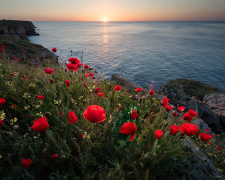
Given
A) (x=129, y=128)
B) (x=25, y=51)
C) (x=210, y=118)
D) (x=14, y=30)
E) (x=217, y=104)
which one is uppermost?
(x=14, y=30)

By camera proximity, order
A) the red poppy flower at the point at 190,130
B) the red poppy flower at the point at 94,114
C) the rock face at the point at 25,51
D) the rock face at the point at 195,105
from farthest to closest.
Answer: the rock face at the point at 25,51 → the rock face at the point at 195,105 → the red poppy flower at the point at 190,130 → the red poppy flower at the point at 94,114

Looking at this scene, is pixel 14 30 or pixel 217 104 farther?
pixel 14 30

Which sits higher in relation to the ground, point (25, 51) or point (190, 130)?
point (190, 130)

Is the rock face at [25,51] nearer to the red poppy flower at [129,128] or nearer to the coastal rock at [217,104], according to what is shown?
the red poppy flower at [129,128]

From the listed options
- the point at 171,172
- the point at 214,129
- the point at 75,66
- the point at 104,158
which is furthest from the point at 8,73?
the point at 214,129

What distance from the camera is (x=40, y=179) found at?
1539 mm

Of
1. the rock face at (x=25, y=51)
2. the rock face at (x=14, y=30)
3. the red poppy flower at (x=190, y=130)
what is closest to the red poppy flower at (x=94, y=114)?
the red poppy flower at (x=190, y=130)

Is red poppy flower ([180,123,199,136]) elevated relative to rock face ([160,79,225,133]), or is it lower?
elevated

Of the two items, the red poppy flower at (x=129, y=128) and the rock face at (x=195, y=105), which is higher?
the red poppy flower at (x=129, y=128)

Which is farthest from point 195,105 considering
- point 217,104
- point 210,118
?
point 217,104

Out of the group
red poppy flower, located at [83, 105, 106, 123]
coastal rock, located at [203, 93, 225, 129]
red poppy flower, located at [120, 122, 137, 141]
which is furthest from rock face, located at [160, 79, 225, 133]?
red poppy flower, located at [83, 105, 106, 123]

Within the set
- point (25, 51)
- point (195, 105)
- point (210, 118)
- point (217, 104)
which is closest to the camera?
point (195, 105)

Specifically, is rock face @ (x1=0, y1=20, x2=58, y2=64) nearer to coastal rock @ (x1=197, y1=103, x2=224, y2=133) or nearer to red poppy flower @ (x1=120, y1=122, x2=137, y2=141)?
red poppy flower @ (x1=120, y1=122, x2=137, y2=141)

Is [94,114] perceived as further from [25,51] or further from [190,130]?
[25,51]
